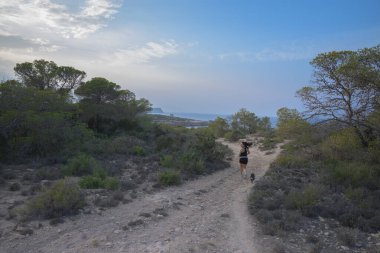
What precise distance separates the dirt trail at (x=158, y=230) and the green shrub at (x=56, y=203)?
0.45 m

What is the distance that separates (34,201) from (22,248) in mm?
2117

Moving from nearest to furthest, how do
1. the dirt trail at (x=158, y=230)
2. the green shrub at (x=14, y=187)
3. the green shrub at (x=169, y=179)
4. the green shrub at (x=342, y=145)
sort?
the dirt trail at (x=158, y=230) → the green shrub at (x=14, y=187) → the green shrub at (x=169, y=179) → the green shrub at (x=342, y=145)

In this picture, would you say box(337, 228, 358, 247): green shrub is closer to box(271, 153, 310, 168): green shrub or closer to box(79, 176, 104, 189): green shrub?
box(79, 176, 104, 189): green shrub

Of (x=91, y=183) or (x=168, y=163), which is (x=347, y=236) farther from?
(x=168, y=163)

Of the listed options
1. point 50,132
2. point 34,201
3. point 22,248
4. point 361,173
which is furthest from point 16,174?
point 361,173

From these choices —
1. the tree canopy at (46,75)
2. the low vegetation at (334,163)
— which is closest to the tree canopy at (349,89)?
the low vegetation at (334,163)

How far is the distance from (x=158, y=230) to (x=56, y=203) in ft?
9.90

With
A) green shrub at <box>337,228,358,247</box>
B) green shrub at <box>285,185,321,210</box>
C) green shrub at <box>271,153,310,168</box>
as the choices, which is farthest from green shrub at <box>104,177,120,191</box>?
green shrub at <box>271,153,310,168</box>

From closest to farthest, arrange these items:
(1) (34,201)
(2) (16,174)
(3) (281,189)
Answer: (1) (34,201)
(3) (281,189)
(2) (16,174)

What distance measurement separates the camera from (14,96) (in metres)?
16.7

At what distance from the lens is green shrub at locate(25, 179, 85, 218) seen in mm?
8516

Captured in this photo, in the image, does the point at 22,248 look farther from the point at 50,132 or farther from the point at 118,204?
the point at 50,132

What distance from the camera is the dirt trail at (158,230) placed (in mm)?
6957

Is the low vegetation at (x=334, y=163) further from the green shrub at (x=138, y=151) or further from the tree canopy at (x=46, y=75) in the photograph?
the tree canopy at (x=46, y=75)
